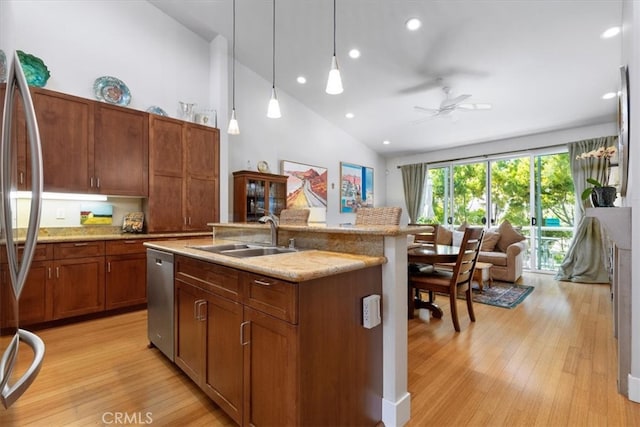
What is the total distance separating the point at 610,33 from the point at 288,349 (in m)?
4.43

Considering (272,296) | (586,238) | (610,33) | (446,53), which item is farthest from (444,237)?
(272,296)

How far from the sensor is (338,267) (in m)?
1.32

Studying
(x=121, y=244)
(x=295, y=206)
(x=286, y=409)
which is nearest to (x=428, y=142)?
(x=295, y=206)

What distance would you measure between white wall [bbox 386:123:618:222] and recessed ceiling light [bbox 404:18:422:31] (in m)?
3.84

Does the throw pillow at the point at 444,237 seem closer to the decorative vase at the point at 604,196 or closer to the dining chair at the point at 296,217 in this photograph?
the decorative vase at the point at 604,196

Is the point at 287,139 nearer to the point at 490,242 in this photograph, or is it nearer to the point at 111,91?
the point at 111,91

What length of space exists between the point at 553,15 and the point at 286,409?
4.10 metres

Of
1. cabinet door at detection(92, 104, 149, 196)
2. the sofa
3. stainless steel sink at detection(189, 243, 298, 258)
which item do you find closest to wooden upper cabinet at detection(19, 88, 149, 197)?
cabinet door at detection(92, 104, 149, 196)

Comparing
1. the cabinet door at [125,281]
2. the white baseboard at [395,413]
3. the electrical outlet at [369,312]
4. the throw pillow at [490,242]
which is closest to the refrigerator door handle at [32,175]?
the electrical outlet at [369,312]

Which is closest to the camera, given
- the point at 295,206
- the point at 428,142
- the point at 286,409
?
the point at 286,409

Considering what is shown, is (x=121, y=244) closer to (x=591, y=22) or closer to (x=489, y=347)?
(x=489, y=347)

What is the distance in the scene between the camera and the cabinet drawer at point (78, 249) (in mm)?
2926

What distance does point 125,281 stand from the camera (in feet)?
10.9

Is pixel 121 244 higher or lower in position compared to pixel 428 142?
lower
